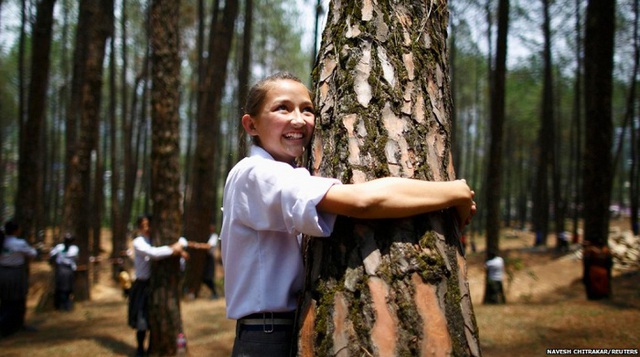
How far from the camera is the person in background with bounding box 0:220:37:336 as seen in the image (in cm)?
860

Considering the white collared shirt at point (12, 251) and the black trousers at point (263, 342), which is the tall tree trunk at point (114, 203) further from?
the black trousers at point (263, 342)

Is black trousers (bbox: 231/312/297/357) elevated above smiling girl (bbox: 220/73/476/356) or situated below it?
below

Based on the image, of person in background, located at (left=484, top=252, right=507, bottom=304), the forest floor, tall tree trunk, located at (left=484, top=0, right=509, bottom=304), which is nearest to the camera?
the forest floor

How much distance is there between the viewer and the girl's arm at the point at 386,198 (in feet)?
5.30

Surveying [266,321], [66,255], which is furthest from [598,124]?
[66,255]

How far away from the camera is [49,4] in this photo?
11.5 m

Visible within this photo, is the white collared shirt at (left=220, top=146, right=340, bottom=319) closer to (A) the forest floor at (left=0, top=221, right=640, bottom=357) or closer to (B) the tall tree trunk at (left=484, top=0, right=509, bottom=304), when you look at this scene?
(A) the forest floor at (left=0, top=221, right=640, bottom=357)

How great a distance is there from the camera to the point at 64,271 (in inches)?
444

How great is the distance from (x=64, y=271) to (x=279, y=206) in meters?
11.1

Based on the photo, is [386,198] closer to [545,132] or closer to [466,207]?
[466,207]

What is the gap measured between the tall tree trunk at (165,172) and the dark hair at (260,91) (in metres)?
4.89

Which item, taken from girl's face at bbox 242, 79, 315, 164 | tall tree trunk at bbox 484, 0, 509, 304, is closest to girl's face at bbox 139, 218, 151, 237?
girl's face at bbox 242, 79, 315, 164

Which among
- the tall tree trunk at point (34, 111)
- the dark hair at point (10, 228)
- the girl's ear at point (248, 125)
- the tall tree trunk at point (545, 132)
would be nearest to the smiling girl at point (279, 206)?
the girl's ear at point (248, 125)

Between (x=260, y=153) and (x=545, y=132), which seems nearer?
(x=260, y=153)
